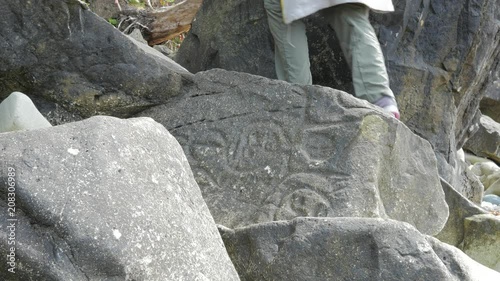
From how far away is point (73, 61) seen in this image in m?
4.10

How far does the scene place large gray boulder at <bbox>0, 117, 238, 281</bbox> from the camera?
2.05 metres

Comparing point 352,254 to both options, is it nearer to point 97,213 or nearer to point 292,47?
point 97,213

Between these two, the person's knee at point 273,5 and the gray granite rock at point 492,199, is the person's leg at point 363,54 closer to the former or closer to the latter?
the person's knee at point 273,5

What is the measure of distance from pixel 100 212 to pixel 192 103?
6.67 ft

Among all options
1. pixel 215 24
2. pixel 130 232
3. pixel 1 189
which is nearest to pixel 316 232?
pixel 130 232

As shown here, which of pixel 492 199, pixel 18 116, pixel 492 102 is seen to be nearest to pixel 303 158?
pixel 18 116

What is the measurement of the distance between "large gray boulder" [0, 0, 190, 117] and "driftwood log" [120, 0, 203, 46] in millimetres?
4444

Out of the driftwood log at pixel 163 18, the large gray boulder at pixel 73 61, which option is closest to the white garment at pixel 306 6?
the large gray boulder at pixel 73 61

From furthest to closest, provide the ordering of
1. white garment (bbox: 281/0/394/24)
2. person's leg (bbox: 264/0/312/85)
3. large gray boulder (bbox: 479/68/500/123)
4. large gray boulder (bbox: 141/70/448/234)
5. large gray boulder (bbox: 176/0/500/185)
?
1. large gray boulder (bbox: 479/68/500/123)
2. large gray boulder (bbox: 176/0/500/185)
3. person's leg (bbox: 264/0/312/85)
4. white garment (bbox: 281/0/394/24)
5. large gray boulder (bbox: 141/70/448/234)

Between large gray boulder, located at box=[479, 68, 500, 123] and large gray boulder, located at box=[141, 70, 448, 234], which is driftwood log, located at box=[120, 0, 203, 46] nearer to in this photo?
large gray boulder, located at box=[141, 70, 448, 234]

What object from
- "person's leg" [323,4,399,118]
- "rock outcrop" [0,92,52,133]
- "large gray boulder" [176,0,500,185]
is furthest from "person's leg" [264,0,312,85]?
"rock outcrop" [0,92,52,133]

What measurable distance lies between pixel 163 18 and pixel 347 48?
4.46m

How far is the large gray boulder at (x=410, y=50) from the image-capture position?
16.1ft

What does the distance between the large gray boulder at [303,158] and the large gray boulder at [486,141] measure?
741cm
